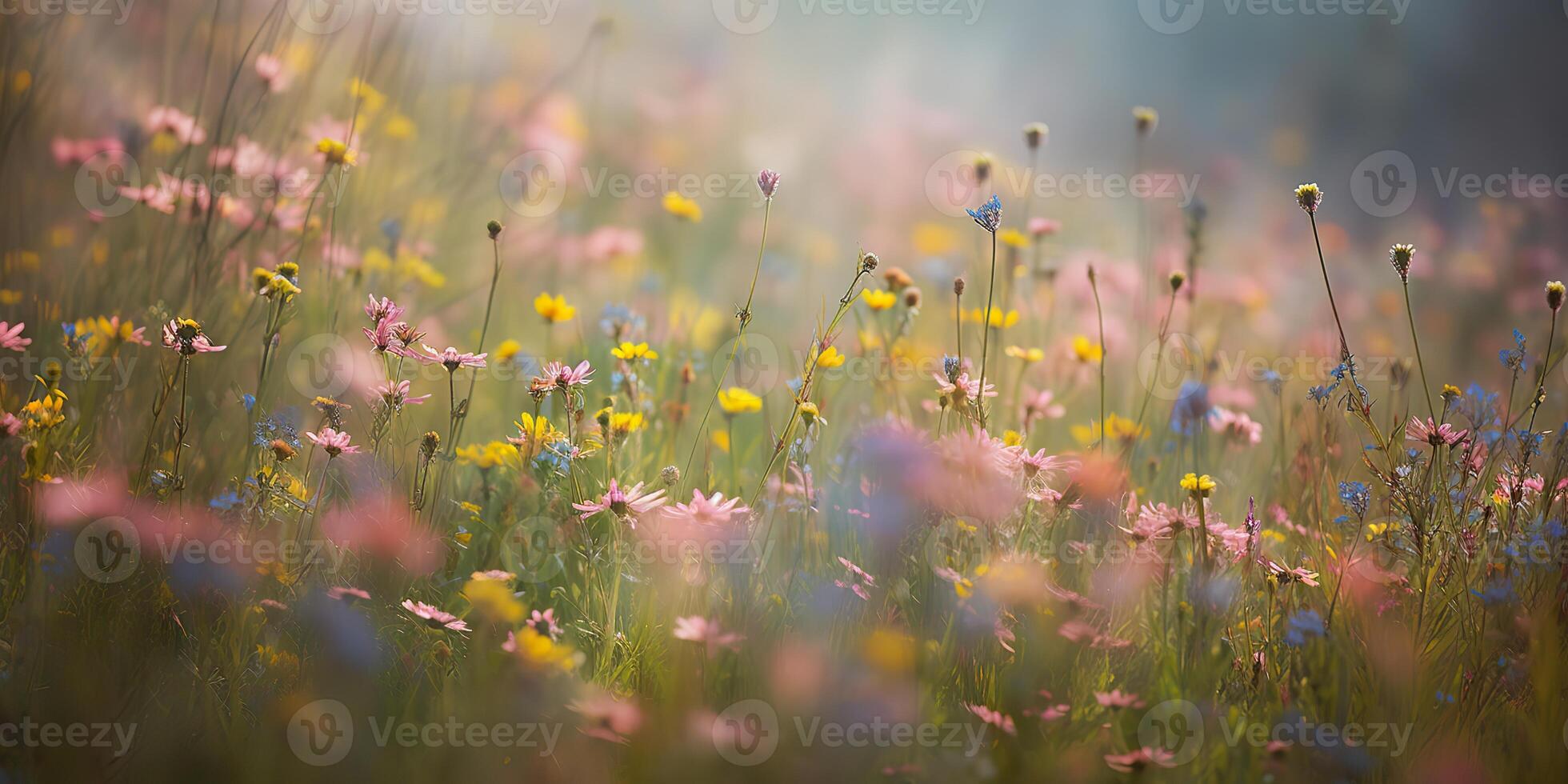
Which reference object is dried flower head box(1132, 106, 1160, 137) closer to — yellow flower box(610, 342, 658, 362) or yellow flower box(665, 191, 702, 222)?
yellow flower box(665, 191, 702, 222)

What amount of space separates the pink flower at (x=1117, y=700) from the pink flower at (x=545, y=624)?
32.4 inches

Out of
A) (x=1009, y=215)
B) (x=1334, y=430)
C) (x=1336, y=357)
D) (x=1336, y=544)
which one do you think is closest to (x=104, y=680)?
(x=1336, y=544)

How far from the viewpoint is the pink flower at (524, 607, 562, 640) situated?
147 centimetres

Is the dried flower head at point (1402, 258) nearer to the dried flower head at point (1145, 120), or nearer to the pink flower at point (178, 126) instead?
the dried flower head at point (1145, 120)

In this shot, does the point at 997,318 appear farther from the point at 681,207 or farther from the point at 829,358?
the point at 681,207

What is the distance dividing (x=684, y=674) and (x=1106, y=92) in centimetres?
448

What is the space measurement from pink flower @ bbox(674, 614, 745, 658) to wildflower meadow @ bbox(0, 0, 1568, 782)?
0.04m

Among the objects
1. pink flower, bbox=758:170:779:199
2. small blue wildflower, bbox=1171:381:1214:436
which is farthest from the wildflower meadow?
small blue wildflower, bbox=1171:381:1214:436

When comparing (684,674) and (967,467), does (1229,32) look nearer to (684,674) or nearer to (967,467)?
(967,467)

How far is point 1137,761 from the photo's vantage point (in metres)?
1.37

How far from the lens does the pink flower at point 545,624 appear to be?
147cm

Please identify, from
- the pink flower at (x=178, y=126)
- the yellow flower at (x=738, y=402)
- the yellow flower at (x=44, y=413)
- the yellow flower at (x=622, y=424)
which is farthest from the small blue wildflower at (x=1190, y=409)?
the pink flower at (x=178, y=126)

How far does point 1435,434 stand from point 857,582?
106cm

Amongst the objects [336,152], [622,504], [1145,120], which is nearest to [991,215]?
[622,504]
